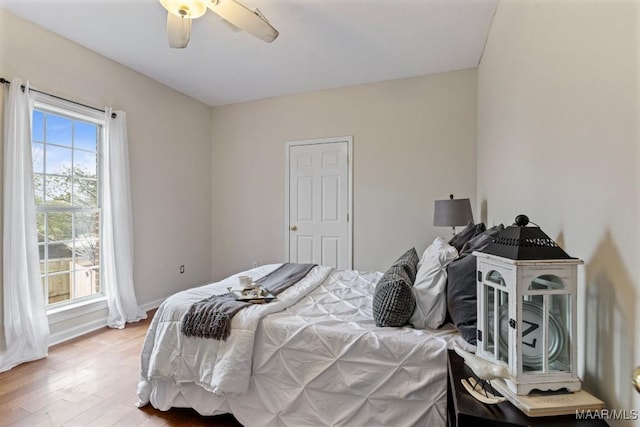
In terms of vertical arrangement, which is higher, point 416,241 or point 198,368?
point 416,241

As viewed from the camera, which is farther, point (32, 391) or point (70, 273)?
point (70, 273)

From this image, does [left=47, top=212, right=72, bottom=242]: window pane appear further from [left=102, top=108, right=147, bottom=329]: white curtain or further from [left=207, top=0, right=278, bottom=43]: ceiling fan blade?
[left=207, top=0, right=278, bottom=43]: ceiling fan blade

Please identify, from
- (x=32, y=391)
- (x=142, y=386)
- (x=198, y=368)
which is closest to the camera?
(x=198, y=368)

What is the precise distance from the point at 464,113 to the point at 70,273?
14.4ft

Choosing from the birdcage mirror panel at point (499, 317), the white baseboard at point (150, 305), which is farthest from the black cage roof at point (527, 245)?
the white baseboard at point (150, 305)

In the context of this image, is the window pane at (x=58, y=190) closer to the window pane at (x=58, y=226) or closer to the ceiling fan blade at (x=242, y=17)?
the window pane at (x=58, y=226)

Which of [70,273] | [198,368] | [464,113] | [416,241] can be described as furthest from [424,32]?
[70,273]

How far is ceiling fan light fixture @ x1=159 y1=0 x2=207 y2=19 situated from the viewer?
1898 mm

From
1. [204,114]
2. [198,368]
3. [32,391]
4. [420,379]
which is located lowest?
[32,391]

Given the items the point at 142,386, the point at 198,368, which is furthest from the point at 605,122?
the point at 142,386

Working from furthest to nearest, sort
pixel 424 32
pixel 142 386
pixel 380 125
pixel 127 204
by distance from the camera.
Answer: pixel 380 125, pixel 127 204, pixel 424 32, pixel 142 386

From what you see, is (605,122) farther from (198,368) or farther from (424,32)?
(424,32)

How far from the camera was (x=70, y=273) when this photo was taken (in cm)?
302

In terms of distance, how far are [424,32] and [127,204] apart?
10.9 ft
